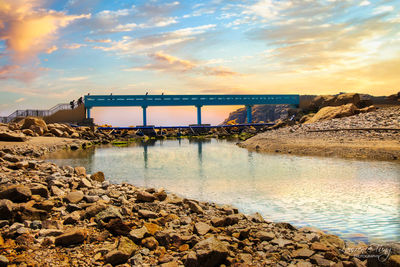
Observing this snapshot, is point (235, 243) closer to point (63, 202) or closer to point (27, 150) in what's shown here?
point (63, 202)

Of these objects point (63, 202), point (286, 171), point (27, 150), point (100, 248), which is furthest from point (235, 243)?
point (27, 150)

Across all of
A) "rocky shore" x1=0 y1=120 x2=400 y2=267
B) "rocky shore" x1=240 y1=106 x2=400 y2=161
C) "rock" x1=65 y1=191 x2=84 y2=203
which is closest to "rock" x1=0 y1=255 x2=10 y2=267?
"rocky shore" x1=0 y1=120 x2=400 y2=267

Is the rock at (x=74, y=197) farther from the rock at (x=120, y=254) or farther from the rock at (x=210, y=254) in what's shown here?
the rock at (x=210, y=254)

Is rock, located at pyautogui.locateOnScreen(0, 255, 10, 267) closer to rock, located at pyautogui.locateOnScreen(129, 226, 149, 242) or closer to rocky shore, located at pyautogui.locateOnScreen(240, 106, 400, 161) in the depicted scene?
rock, located at pyautogui.locateOnScreen(129, 226, 149, 242)

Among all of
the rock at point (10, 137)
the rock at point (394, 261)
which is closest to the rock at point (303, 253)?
the rock at point (394, 261)

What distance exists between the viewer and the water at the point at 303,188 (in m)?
9.46

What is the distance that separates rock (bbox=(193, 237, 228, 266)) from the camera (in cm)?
583

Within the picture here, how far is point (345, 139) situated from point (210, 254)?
25193 mm

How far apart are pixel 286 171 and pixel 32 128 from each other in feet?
121

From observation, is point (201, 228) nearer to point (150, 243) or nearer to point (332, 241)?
point (150, 243)

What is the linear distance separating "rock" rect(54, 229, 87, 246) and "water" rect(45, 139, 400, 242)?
554 cm

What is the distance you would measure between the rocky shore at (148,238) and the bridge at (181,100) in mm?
55174

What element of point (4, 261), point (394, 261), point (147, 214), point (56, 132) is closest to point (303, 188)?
point (147, 214)

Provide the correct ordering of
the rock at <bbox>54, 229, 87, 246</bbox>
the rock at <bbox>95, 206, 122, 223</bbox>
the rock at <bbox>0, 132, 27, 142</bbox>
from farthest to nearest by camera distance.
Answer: the rock at <bbox>0, 132, 27, 142</bbox> → the rock at <bbox>95, 206, 122, 223</bbox> → the rock at <bbox>54, 229, 87, 246</bbox>
